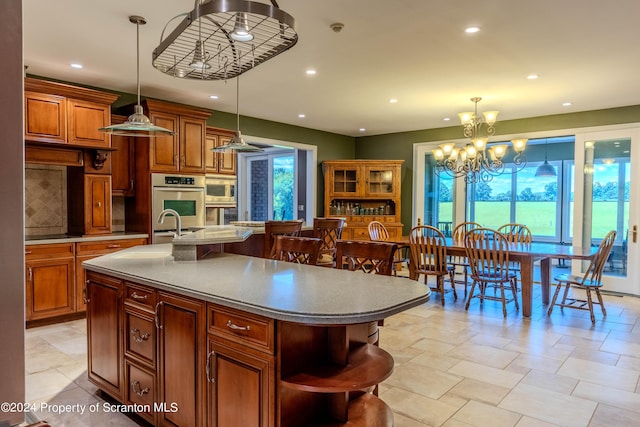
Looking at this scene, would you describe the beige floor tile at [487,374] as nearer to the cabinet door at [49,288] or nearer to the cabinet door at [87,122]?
the cabinet door at [49,288]

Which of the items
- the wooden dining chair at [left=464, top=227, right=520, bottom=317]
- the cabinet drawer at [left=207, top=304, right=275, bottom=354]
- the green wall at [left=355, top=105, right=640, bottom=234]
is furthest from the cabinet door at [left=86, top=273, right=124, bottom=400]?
the green wall at [left=355, top=105, right=640, bottom=234]

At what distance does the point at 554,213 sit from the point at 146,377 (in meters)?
9.64

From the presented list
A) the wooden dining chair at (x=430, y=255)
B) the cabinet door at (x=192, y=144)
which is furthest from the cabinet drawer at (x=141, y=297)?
the wooden dining chair at (x=430, y=255)

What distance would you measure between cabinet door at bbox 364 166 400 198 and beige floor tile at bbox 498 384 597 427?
5.13m

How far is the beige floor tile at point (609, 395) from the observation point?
8.34 ft

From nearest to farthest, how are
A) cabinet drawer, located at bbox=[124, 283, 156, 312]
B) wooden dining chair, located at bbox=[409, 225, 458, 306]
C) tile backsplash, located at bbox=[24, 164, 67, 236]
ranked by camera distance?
1. cabinet drawer, located at bbox=[124, 283, 156, 312]
2. tile backsplash, located at bbox=[24, 164, 67, 236]
3. wooden dining chair, located at bbox=[409, 225, 458, 306]

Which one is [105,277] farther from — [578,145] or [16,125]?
[578,145]

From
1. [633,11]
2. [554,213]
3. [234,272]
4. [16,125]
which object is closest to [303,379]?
[234,272]

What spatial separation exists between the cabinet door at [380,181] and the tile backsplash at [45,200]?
4.85m

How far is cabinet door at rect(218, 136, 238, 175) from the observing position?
5738 millimetres

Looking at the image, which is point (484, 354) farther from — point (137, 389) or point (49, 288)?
point (49, 288)

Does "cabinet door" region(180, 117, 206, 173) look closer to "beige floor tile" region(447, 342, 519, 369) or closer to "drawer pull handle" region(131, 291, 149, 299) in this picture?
"drawer pull handle" region(131, 291, 149, 299)

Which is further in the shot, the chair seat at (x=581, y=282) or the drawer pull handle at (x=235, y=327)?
the chair seat at (x=581, y=282)

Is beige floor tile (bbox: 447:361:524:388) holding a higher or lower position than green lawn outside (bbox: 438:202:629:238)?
lower
